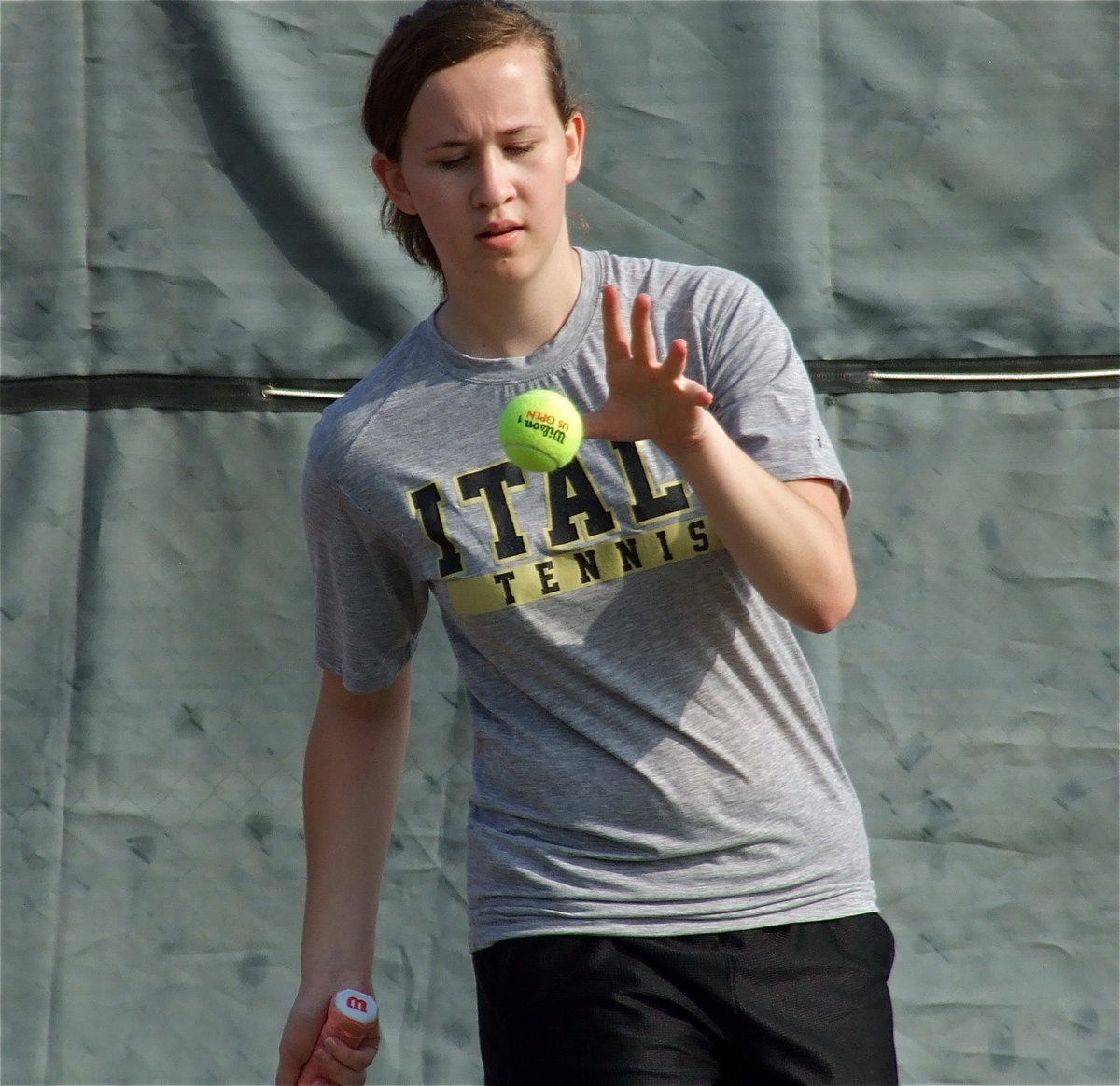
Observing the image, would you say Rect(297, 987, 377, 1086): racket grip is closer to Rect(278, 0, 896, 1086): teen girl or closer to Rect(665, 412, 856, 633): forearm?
Rect(278, 0, 896, 1086): teen girl

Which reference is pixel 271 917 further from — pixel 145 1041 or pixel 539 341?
pixel 539 341

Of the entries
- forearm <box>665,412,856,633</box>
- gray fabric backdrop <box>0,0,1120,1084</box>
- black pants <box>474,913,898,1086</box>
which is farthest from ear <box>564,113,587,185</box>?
black pants <box>474,913,898,1086</box>

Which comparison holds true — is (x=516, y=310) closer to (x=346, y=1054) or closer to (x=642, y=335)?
(x=642, y=335)

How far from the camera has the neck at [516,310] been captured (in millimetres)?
1845

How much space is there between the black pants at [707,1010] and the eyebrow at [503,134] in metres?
1.04

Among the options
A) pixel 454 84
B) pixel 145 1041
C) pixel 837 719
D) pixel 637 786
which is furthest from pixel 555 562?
pixel 145 1041

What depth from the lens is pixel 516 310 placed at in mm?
1848

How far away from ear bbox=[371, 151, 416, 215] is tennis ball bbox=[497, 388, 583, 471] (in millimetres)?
465

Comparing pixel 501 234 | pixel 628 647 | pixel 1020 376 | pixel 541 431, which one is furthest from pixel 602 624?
pixel 1020 376

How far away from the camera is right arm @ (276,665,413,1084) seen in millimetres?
1990

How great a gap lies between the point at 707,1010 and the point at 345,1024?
546 mm

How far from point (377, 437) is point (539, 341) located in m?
0.26

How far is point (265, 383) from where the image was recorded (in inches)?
116

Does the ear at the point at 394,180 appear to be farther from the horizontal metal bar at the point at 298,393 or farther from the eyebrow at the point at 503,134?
the horizontal metal bar at the point at 298,393
